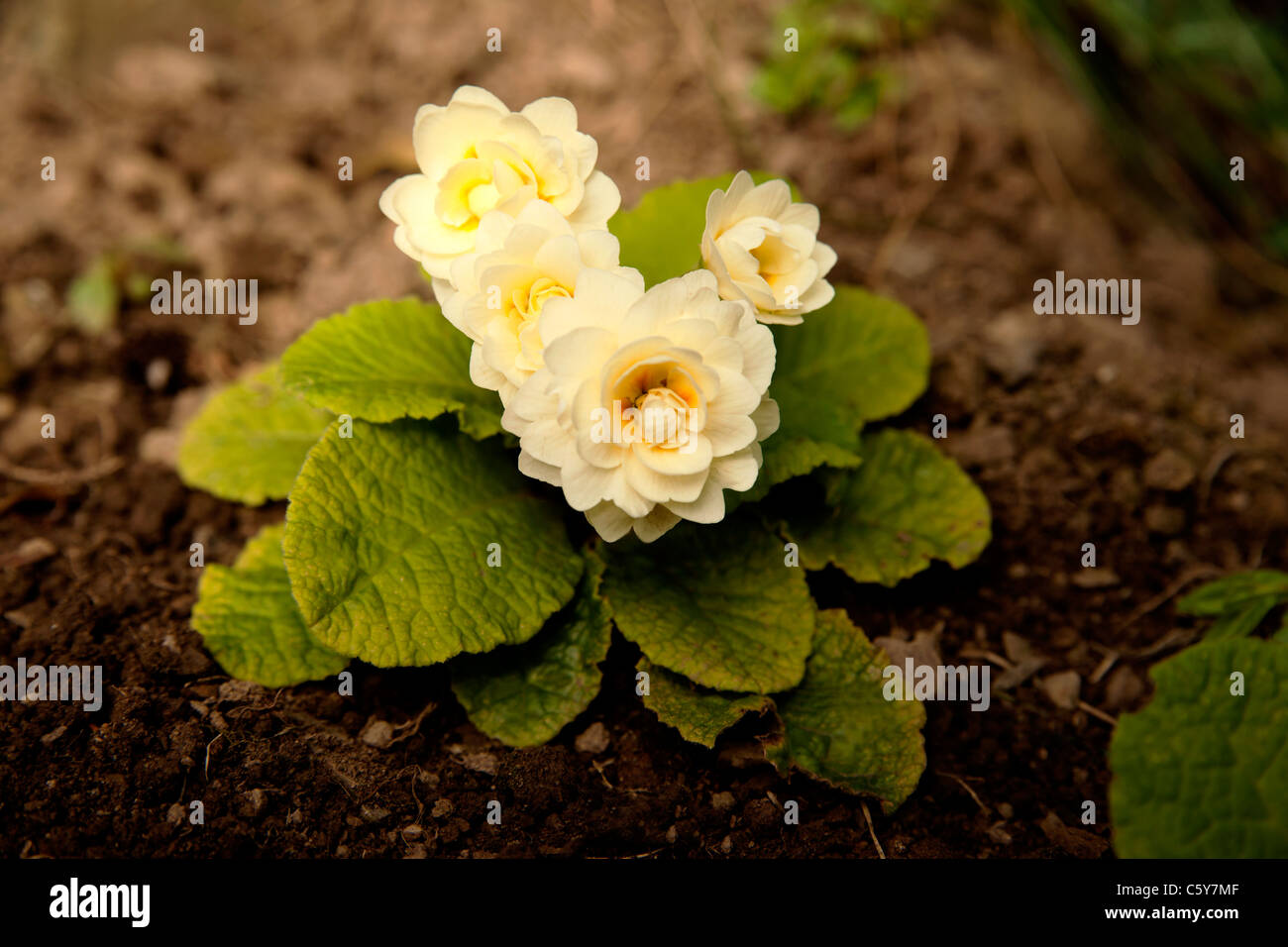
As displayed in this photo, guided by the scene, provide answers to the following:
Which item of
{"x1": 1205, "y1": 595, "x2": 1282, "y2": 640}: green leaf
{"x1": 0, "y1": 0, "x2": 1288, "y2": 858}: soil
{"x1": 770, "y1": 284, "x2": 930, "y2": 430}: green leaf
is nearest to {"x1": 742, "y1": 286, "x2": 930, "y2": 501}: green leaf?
{"x1": 770, "y1": 284, "x2": 930, "y2": 430}: green leaf

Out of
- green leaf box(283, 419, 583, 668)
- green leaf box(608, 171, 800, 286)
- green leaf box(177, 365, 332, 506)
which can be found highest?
green leaf box(608, 171, 800, 286)

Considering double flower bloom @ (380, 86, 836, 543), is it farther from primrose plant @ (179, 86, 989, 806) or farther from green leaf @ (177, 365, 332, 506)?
green leaf @ (177, 365, 332, 506)

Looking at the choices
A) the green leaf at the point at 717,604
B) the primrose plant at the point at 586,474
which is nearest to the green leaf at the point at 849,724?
the primrose plant at the point at 586,474

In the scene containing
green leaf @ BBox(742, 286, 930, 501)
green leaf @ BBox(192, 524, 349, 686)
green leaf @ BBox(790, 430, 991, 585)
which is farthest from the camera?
green leaf @ BBox(742, 286, 930, 501)

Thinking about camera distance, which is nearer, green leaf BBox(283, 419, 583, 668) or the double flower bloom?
the double flower bloom

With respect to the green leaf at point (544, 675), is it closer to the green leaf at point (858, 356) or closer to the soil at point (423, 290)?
the soil at point (423, 290)

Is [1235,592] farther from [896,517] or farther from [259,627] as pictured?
[259,627]

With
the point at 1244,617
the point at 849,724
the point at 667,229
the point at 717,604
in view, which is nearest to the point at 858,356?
the point at 667,229
